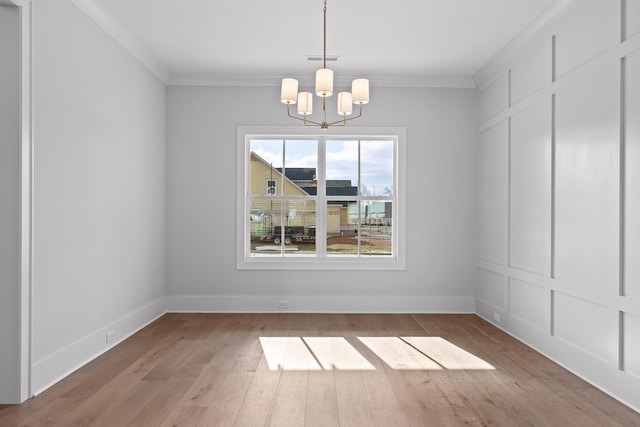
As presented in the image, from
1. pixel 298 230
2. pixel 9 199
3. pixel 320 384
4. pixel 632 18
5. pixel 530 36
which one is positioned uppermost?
pixel 530 36

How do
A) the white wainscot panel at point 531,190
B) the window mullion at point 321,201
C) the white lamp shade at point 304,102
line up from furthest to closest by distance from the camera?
1. the window mullion at point 321,201
2. the white lamp shade at point 304,102
3. the white wainscot panel at point 531,190

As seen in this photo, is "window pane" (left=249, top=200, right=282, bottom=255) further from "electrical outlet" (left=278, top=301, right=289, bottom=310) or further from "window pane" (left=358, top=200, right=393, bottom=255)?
"window pane" (left=358, top=200, right=393, bottom=255)

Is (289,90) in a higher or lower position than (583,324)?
higher

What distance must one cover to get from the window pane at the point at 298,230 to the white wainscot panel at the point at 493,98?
2418mm

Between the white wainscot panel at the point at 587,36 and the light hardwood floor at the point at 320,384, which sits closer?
the light hardwood floor at the point at 320,384

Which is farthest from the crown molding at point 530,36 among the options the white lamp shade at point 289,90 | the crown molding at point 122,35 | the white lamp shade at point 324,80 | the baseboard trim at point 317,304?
the crown molding at point 122,35

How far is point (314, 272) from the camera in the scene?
5.77 m

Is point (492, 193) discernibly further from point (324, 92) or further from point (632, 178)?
point (324, 92)

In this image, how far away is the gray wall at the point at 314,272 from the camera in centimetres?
574

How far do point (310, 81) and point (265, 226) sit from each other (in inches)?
74.5

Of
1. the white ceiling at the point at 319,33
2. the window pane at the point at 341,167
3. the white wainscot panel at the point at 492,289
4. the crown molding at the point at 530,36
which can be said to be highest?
the white ceiling at the point at 319,33

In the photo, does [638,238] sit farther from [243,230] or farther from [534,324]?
[243,230]

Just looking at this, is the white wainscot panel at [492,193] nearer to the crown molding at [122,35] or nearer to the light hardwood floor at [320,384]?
the light hardwood floor at [320,384]

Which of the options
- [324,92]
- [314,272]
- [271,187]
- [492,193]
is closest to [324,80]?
[324,92]
